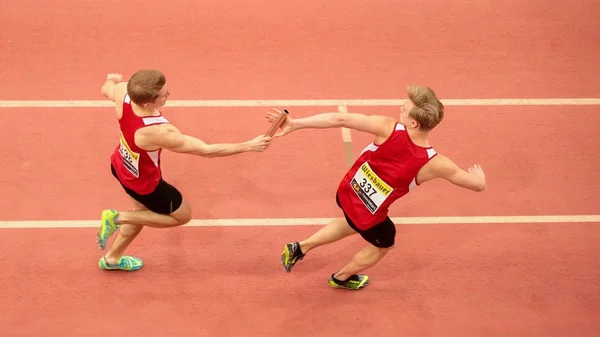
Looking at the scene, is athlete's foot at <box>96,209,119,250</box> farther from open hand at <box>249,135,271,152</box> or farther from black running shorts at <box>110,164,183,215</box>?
open hand at <box>249,135,271,152</box>

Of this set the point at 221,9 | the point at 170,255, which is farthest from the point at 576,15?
the point at 170,255

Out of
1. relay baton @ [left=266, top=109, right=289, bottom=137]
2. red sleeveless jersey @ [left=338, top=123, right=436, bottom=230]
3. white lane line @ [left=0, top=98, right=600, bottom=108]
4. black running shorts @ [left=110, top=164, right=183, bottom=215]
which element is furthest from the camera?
white lane line @ [left=0, top=98, right=600, bottom=108]

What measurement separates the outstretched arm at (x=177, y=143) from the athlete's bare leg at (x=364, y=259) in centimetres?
118

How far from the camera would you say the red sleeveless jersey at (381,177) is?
474cm

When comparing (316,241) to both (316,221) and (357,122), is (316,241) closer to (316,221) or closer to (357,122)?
(316,221)

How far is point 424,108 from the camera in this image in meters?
4.59

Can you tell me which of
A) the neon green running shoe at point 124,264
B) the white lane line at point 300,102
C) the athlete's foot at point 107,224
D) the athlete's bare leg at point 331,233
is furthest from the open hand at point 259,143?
the white lane line at point 300,102

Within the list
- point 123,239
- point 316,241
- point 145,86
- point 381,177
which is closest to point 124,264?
point 123,239

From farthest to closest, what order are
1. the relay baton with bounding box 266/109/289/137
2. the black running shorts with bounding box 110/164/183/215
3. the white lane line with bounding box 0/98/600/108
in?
1. the white lane line with bounding box 0/98/600/108
2. the black running shorts with bounding box 110/164/183/215
3. the relay baton with bounding box 266/109/289/137

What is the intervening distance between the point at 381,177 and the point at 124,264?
2.28 m

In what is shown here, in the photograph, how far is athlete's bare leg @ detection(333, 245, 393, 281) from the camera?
214 inches

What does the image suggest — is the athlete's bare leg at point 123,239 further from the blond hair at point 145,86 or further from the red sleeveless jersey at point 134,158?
the blond hair at point 145,86

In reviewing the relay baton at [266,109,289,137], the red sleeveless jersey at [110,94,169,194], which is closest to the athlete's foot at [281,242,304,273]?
the relay baton at [266,109,289,137]

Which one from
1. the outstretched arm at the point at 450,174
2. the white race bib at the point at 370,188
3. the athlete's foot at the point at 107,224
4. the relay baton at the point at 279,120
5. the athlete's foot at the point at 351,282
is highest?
the relay baton at the point at 279,120
